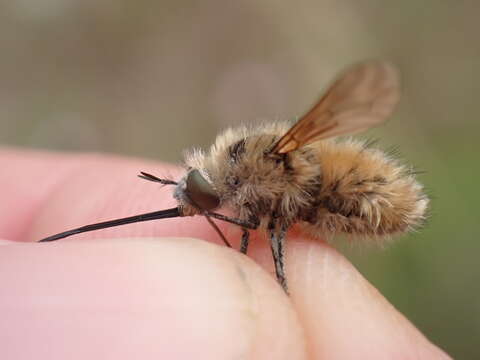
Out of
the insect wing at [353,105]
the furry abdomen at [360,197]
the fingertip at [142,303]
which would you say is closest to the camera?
the fingertip at [142,303]

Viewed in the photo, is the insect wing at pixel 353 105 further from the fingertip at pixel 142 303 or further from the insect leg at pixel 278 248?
the fingertip at pixel 142 303

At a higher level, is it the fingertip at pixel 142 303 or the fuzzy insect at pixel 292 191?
the fuzzy insect at pixel 292 191

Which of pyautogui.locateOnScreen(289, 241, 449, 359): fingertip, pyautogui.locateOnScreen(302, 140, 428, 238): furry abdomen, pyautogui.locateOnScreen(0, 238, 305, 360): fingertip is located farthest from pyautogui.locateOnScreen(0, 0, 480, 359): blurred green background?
pyautogui.locateOnScreen(0, 238, 305, 360): fingertip

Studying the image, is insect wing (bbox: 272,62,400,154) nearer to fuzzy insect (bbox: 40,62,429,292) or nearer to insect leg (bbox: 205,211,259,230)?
fuzzy insect (bbox: 40,62,429,292)

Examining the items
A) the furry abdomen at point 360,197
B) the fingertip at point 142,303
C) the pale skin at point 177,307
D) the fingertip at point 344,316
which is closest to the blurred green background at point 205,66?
the furry abdomen at point 360,197

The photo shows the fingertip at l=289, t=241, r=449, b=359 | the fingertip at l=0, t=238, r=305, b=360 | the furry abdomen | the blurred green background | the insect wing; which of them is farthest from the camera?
the blurred green background

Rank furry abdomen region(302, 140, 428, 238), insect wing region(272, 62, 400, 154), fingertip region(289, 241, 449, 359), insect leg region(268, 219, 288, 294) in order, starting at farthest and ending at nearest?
furry abdomen region(302, 140, 428, 238) → insect leg region(268, 219, 288, 294) → fingertip region(289, 241, 449, 359) → insect wing region(272, 62, 400, 154)

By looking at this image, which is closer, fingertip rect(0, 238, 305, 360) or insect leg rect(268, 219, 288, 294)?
fingertip rect(0, 238, 305, 360)
